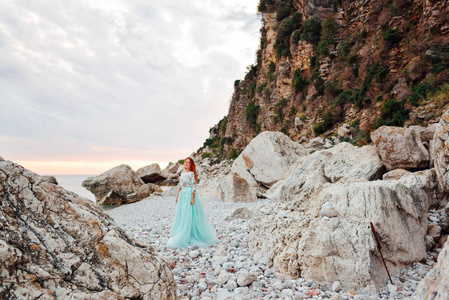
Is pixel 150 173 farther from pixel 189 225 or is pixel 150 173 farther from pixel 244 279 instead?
pixel 244 279

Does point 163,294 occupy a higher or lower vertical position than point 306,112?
lower

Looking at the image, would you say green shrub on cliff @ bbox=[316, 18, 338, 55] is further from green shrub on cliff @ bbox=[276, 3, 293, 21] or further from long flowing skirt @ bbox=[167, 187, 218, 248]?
long flowing skirt @ bbox=[167, 187, 218, 248]

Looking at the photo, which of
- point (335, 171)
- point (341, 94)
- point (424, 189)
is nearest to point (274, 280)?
point (424, 189)

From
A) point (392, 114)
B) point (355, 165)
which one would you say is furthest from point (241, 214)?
point (392, 114)

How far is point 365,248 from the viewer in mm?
3477

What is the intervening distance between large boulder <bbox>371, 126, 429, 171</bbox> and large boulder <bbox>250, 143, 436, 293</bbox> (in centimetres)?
214

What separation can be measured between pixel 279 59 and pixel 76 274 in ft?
103

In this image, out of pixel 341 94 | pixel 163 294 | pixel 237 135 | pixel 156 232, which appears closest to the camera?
pixel 163 294

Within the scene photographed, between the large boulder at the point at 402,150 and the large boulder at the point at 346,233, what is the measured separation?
2.14 metres

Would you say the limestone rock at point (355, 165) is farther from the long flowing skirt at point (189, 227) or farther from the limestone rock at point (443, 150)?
the long flowing skirt at point (189, 227)

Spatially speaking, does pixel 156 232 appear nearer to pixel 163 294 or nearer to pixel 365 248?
pixel 163 294

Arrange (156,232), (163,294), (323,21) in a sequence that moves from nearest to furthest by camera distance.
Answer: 1. (163,294)
2. (156,232)
3. (323,21)

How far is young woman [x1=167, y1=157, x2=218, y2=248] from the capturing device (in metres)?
5.73

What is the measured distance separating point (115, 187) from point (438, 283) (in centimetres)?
2066
